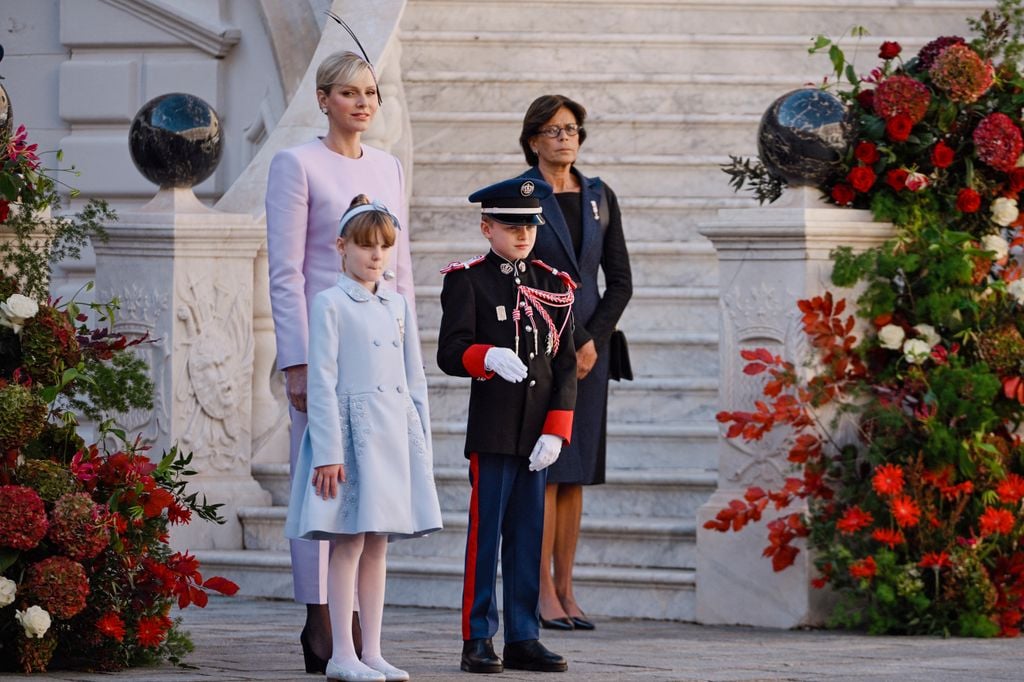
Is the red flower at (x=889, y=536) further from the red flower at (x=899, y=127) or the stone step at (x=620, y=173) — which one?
the stone step at (x=620, y=173)

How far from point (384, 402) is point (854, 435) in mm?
2494

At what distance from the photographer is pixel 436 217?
10969 mm

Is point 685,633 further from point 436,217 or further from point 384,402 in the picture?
point 436,217

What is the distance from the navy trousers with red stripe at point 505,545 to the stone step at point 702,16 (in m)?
5.75

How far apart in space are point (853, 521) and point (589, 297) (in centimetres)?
118

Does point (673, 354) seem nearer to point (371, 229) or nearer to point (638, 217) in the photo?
point (638, 217)

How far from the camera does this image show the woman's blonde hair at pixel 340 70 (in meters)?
6.34

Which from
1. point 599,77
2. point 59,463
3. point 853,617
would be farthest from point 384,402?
point 599,77

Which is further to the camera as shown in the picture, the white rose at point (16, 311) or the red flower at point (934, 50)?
the red flower at point (934, 50)

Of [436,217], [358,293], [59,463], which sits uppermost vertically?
[436,217]

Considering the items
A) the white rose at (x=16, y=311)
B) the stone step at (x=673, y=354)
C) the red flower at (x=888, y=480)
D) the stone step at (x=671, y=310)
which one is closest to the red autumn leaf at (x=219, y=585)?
the white rose at (x=16, y=311)

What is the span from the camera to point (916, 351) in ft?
25.7

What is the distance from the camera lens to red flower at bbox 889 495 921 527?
7.58 m

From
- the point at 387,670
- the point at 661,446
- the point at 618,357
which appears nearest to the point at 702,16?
the point at 661,446
